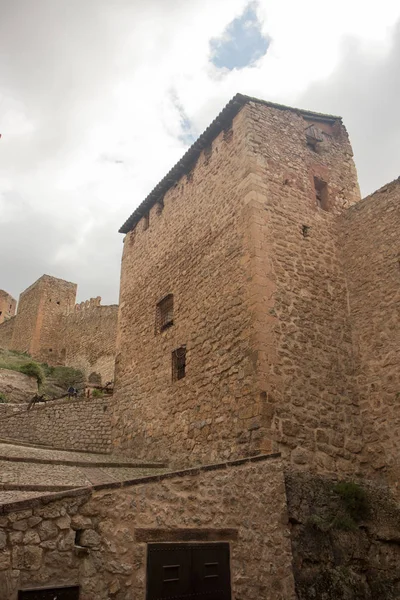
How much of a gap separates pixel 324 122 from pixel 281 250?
4.38 meters

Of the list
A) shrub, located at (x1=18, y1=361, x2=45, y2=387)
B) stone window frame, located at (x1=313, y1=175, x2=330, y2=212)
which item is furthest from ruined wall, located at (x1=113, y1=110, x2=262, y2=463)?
shrub, located at (x1=18, y1=361, x2=45, y2=387)

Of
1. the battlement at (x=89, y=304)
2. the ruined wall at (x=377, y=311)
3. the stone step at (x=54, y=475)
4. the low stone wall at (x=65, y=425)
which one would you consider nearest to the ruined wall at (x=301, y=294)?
the ruined wall at (x=377, y=311)

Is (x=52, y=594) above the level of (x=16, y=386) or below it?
below

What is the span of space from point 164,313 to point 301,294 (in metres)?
3.85

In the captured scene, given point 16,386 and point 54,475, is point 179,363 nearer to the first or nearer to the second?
point 54,475

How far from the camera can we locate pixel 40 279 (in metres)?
31.1

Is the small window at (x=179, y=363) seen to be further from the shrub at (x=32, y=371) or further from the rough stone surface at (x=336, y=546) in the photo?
the shrub at (x=32, y=371)

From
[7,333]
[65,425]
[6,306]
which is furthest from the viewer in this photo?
[6,306]

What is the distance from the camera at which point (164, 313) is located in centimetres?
1159

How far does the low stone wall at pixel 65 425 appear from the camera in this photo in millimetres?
12400

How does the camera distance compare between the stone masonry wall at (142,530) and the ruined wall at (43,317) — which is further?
the ruined wall at (43,317)

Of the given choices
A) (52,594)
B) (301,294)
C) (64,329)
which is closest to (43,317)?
(64,329)

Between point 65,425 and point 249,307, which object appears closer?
point 249,307

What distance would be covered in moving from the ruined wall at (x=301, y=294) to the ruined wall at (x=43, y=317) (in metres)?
22.7
